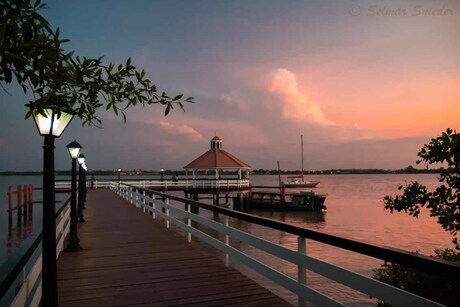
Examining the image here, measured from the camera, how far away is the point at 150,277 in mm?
5461

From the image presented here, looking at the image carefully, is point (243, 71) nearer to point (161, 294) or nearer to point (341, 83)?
point (341, 83)

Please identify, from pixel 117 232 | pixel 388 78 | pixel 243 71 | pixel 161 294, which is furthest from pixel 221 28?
pixel 161 294

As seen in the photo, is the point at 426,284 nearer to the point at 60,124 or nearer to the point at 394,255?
the point at 394,255

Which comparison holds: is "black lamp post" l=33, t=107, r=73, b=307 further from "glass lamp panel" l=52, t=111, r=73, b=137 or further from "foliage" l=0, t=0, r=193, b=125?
"foliage" l=0, t=0, r=193, b=125

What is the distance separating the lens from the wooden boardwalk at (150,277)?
4.42 m

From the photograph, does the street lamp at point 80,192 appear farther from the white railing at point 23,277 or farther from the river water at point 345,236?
the white railing at point 23,277

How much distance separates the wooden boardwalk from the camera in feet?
14.5

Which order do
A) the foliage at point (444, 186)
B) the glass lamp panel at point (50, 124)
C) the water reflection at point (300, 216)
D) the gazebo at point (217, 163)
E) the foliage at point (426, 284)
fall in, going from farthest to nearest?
1. the gazebo at point (217, 163)
2. the water reflection at point (300, 216)
3. the foliage at point (426, 284)
4. the foliage at point (444, 186)
5. the glass lamp panel at point (50, 124)

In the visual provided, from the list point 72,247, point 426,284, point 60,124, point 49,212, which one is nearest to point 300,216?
point 72,247

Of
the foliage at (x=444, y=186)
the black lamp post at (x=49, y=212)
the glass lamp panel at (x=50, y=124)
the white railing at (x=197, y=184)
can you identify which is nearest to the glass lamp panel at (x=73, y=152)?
the black lamp post at (x=49, y=212)

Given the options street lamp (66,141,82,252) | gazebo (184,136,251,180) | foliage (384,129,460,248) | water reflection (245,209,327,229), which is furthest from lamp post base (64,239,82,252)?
gazebo (184,136,251,180)

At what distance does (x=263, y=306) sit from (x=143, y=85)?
2.98 metres

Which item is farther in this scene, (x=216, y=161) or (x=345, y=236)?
(x=216, y=161)

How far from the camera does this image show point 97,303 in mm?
4332
